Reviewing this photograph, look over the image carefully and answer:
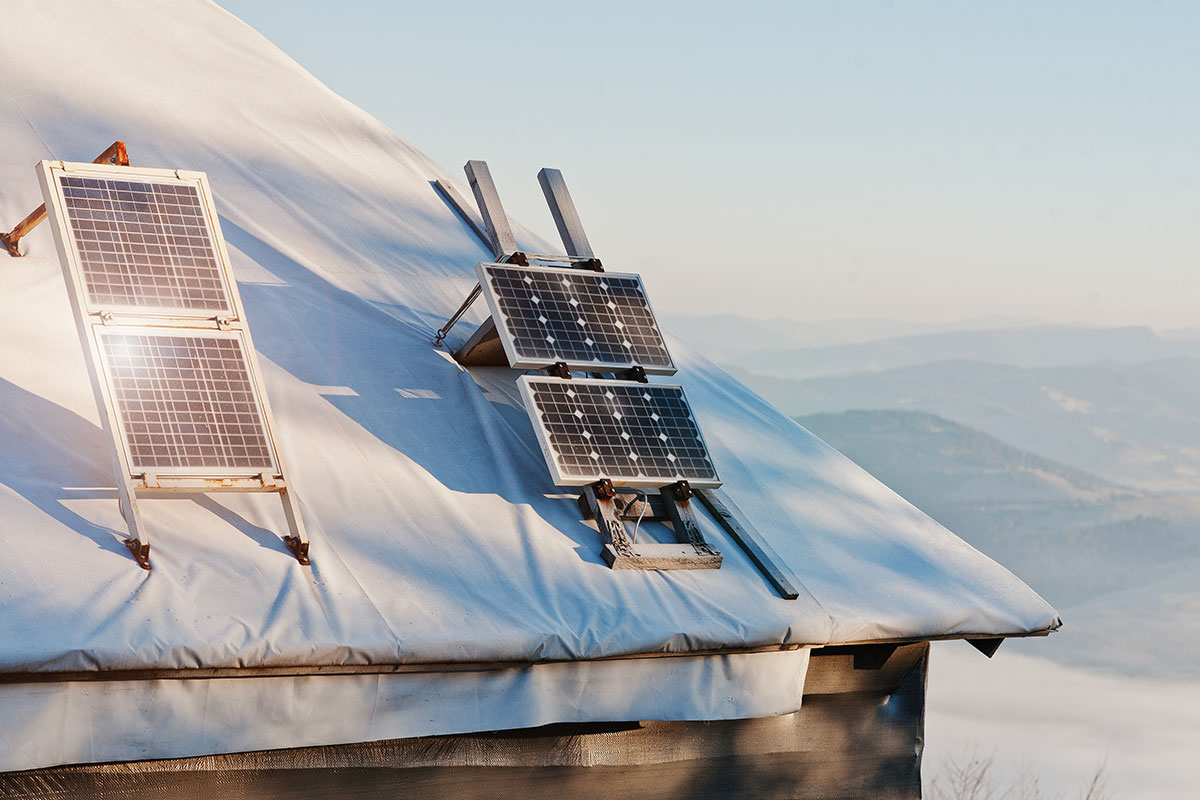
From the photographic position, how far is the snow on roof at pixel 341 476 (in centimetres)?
291

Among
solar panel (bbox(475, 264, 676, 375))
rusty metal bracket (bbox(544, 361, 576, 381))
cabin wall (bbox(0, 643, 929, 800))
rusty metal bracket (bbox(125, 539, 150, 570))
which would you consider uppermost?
solar panel (bbox(475, 264, 676, 375))

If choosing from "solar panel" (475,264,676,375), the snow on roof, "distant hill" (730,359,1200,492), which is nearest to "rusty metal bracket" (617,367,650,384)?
"solar panel" (475,264,676,375)

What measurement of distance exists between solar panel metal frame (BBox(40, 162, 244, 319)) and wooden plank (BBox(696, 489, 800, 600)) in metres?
1.73

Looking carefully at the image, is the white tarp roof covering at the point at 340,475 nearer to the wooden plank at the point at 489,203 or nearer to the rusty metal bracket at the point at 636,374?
the wooden plank at the point at 489,203

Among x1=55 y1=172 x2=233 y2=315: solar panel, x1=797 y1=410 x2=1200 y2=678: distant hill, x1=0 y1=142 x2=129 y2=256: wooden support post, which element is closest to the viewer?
x1=55 y1=172 x2=233 y2=315: solar panel

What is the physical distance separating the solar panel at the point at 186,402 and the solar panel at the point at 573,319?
98 cm

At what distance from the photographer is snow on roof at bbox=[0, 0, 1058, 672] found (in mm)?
2906

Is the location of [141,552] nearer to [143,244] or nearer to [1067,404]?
[143,244]

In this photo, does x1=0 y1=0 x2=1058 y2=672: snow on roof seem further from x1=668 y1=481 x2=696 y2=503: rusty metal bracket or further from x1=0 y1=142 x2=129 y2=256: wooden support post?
x1=668 y1=481 x2=696 y2=503: rusty metal bracket

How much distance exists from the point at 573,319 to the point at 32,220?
1792 millimetres

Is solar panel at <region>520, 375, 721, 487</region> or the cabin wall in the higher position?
solar panel at <region>520, 375, 721, 487</region>

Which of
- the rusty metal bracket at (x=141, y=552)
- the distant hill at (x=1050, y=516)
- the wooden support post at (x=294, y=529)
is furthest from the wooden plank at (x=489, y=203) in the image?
the distant hill at (x=1050, y=516)

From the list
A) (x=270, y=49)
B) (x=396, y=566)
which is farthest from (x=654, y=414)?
(x=270, y=49)

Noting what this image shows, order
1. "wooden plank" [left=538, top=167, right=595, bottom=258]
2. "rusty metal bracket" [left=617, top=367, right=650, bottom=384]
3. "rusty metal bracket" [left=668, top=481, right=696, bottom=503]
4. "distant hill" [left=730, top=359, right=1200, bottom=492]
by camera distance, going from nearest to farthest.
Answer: "rusty metal bracket" [left=668, top=481, right=696, bottom=503] → "rusty metal bracket" [left=617, top=367, right=650, bottom=384] → "wooden plank" [left=538, top=167, right=595, bottom=258] → "distant hill" [left=730, top=359, right=1200, bottom=492]
